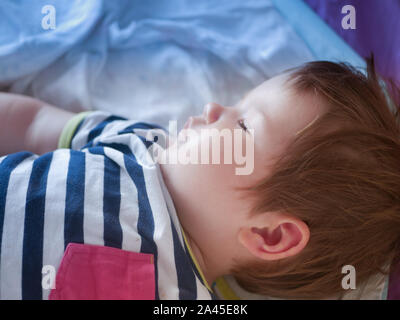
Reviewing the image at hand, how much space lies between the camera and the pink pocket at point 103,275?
1.90ft

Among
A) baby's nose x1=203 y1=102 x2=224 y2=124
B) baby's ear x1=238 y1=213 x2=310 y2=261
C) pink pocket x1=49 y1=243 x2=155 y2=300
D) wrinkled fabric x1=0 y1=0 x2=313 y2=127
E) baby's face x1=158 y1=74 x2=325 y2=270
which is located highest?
wrinkled fabric x1=0 y1=0 x2=313 y2=127

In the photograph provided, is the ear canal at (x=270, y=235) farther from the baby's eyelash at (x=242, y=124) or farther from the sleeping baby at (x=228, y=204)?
the baby's eyelash at (x=242, y=124)

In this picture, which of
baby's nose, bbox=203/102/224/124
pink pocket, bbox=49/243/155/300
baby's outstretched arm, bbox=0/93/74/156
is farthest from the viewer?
baby's outstretched arm, bbox=0/93/74/156

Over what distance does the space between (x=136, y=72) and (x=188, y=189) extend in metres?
0.41

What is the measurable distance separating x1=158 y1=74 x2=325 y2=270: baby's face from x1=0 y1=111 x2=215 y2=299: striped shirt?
4cm

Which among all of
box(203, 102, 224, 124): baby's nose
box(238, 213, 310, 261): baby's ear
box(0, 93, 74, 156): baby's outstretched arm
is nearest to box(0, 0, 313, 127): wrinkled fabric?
box(0, 93, 74, 156): baby's outstretched arm

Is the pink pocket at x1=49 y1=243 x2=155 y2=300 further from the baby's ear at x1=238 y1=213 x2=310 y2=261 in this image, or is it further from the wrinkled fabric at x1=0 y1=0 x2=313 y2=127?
the wrinkled fabric at x1=0 y1=0 x2=313 y2=127

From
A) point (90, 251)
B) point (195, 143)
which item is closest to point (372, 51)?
point (195, 143)

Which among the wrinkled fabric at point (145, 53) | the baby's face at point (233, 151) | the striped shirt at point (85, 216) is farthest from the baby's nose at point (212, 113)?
the wrinkled fabric at point (145, 53)

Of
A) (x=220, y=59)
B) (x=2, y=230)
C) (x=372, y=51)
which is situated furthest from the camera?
(x=220, y=59)

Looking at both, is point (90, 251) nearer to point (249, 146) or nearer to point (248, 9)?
point (249, 146)

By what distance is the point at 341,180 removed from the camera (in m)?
0.61

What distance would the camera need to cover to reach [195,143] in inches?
26.3

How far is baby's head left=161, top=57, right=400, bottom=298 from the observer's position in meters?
0.61
